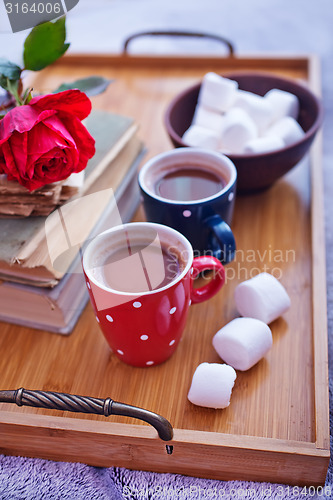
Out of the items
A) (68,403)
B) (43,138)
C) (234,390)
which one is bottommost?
(234,390)

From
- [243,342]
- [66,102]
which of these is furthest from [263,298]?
[66,102]

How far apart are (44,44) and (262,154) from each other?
0.29 m

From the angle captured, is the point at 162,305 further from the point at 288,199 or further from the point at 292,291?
the point at 288,199

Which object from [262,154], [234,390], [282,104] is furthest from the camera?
[282,104]

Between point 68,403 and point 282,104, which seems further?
point 282,104

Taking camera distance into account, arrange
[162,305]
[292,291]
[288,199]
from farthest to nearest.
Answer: [288,199]
[292,291]
[162,305]

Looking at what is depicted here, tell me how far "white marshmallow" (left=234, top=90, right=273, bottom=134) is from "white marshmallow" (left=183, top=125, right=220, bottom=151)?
77 millimetres

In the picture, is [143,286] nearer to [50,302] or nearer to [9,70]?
[50,302]

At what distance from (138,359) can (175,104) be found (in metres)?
0.40

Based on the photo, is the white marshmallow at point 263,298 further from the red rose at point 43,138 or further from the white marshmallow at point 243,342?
the red rose at point 43,138

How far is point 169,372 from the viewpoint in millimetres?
567

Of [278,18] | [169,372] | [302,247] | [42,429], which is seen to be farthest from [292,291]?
[278,18]

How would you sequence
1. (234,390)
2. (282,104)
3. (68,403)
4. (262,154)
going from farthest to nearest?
(282,104) < (262,154) < (234,390) < (68,403)

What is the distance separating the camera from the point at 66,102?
0.55 meters
